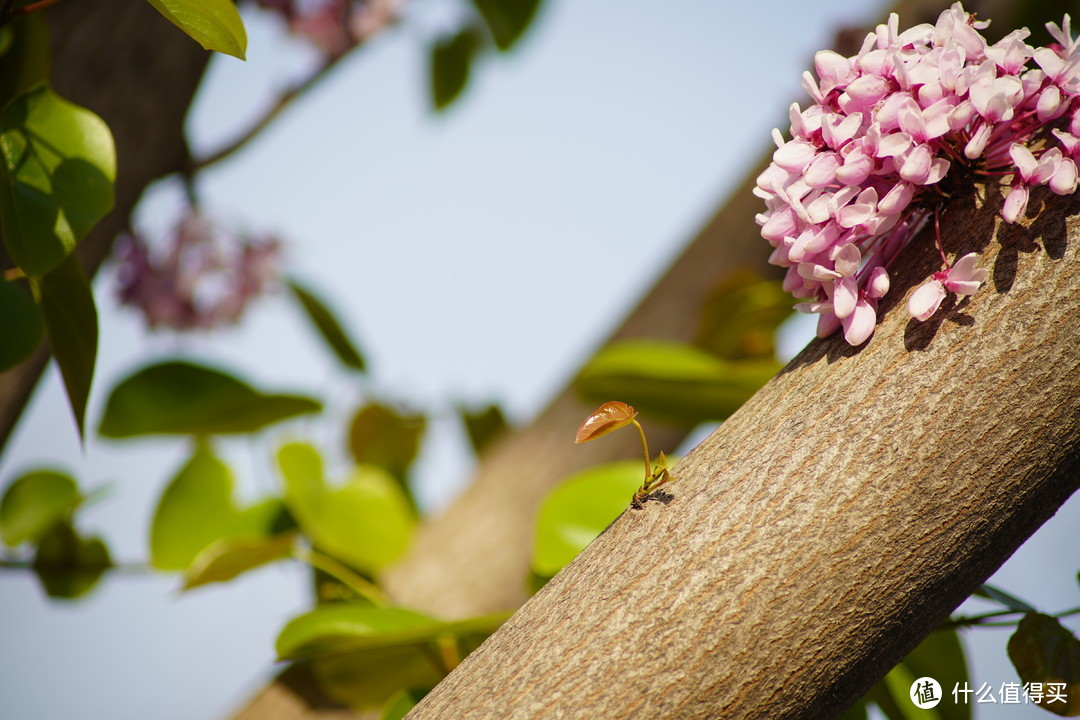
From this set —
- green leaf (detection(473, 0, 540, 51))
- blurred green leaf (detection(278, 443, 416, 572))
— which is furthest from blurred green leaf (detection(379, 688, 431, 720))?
green leaf (detection(473, 0, 540, 51))

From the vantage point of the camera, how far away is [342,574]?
2.06ft

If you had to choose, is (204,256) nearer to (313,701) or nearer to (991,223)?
(313,701)

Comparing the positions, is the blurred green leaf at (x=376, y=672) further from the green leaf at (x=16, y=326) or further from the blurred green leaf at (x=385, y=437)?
the blurred green leaf at (x=385, y=437)

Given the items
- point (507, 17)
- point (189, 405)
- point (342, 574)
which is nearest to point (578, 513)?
point (342, 574)

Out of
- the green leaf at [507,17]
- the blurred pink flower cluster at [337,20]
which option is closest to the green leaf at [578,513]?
the green leaf at [507,17]

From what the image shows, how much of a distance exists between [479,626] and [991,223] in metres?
0.32

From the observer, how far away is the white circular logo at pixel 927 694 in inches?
17.9

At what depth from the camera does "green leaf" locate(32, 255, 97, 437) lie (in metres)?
0.37

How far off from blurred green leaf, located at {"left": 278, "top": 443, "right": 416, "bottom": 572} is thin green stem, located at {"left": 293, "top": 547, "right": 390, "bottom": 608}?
14mm

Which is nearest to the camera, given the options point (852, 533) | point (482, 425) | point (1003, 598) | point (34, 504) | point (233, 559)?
point (852, 533)

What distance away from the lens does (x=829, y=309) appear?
339 millimetres

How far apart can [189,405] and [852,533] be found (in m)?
0.54

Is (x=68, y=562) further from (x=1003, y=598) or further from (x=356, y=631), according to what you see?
(x=1003, y=598)

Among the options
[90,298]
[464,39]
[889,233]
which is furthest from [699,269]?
[90,298]
